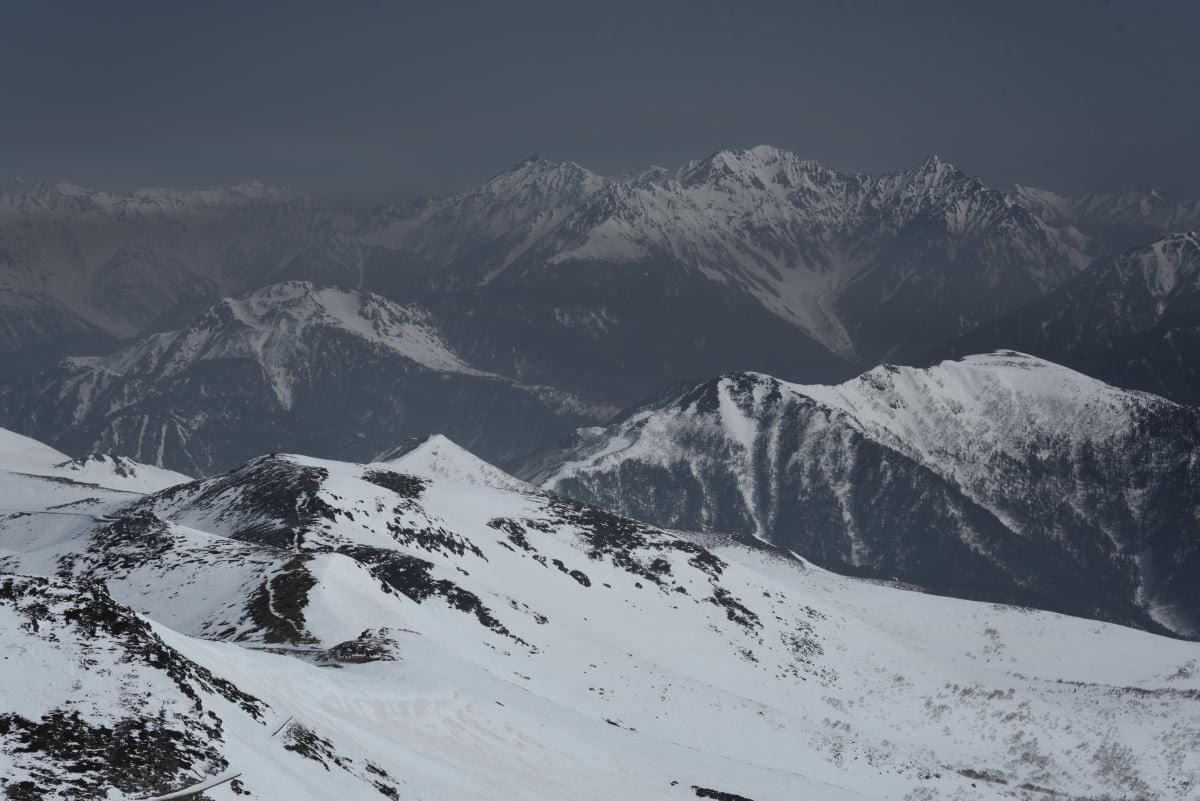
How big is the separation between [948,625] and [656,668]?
7011cm

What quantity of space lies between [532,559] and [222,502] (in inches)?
1130

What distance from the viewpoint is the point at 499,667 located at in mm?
67625

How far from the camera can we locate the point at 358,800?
96.6ft

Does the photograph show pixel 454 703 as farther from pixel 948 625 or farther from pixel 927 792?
pixel 948 625

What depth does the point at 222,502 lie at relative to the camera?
110 m

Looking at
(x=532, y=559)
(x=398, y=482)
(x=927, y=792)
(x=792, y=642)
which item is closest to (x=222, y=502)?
(x=398, y=482)

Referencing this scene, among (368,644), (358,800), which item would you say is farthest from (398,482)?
(358,800)

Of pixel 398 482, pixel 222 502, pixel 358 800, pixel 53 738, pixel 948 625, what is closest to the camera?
pixel 53 738

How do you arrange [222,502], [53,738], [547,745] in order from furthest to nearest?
[222,502]
[547,745]
[53,738]

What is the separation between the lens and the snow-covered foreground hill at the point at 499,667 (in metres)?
28.7

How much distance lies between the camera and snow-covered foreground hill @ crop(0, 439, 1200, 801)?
28.7 meters

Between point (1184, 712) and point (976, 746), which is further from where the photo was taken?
point (1184, 712)

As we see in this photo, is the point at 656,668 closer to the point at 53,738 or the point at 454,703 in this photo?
the point at 454,703

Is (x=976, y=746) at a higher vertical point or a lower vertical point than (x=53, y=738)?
lower
